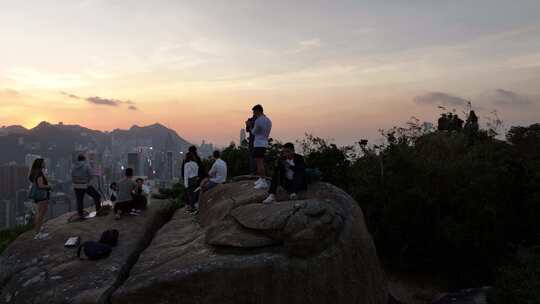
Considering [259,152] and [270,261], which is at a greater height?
[259,152]

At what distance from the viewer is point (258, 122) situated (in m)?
15.1

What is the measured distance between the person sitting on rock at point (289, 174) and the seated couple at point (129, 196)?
550cm

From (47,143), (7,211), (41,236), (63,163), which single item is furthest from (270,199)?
(47,143)

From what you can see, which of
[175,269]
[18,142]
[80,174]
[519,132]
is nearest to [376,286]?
[175,269]

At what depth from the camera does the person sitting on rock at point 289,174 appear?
46.0ft

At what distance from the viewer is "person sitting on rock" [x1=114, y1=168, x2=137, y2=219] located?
54.4 ft

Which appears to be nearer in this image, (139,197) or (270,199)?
(270,199)

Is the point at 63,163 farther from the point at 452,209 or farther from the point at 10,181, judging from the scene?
the point at 452,209

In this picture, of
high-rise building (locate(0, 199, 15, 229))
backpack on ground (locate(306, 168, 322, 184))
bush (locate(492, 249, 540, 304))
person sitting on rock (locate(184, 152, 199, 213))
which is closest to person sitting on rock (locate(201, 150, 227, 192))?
person sitting on rock (locate(184, 152, 199, 213))

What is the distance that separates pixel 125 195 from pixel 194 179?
262 centimetres

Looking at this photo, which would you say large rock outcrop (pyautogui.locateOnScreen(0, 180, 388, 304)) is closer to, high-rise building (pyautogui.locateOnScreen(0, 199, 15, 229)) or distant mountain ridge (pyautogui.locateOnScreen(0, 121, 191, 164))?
→ high-rise building (pyautogui.locateOnScreen(0, 199, 15, 229))

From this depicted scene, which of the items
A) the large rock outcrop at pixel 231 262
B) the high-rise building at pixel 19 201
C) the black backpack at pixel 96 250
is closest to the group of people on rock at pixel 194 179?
the large rock outcrop at pixel 231 262

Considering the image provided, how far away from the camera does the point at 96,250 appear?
13859 millimetres

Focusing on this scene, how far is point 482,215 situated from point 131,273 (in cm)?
1978
